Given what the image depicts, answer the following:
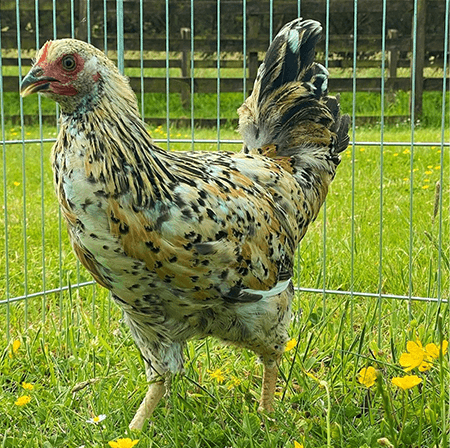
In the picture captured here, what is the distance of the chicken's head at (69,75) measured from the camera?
2191 mm

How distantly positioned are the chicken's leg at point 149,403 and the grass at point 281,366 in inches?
2.3

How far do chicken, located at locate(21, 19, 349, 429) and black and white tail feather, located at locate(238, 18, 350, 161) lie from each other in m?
0.18

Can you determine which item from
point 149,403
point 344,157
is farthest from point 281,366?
point 344,157

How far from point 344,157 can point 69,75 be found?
563cm

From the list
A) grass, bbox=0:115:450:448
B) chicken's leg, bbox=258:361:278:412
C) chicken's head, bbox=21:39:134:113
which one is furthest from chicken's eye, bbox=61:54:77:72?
chicken's leg, bbox=258:361:278:412

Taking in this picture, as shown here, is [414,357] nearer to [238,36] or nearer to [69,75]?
[69,75]

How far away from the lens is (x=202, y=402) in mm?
3068

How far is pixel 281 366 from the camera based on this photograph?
3.40 m

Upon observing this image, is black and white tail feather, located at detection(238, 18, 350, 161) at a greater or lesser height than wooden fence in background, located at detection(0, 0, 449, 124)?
lesser

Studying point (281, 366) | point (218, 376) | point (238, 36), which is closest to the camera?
point (218, 376)

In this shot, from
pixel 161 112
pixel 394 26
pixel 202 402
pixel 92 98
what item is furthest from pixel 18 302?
pixel 394 26

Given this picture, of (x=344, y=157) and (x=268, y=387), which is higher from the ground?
(x=344, y=157)

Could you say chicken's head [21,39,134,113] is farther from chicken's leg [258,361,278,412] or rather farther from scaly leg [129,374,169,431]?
chicken's leg [258,361,278,412]

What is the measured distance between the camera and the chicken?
87.9 inches
